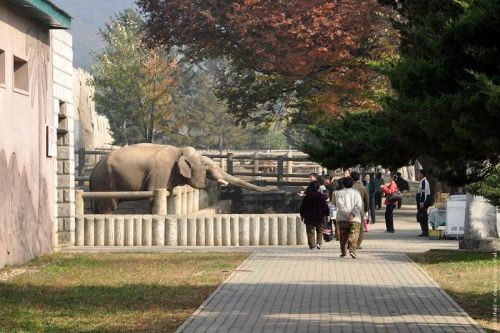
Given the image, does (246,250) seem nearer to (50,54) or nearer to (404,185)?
(50,54)

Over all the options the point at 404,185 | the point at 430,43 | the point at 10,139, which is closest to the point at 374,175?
the point at 404,185

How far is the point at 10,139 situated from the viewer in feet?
75.8

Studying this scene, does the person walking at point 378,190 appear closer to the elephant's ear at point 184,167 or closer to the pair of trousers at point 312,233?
the elephant's ear at point 184,167

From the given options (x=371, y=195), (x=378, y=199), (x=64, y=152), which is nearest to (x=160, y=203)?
(x=64, y=152)

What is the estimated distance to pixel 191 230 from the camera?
29.4 metres

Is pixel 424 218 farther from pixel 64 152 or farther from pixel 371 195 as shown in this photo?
pixel 64 152

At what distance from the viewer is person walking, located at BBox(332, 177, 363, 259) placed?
24.6m

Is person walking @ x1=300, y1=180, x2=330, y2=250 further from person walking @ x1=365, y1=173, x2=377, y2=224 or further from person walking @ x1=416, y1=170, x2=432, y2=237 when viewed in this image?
person walking @ x1=365, y1=173, x2=377, y2=224

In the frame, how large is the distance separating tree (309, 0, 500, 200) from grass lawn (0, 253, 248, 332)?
3.14 meters

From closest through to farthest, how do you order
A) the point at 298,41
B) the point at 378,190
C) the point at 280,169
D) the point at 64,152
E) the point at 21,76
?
the point at 21,76 < the point at 64,152 < the point at 298,41 < the point at 378,190 < the point at 280,169

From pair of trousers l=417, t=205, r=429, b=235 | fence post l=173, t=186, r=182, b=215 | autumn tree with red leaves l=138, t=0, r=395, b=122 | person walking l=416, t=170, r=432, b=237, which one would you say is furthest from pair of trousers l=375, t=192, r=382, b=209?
fence post l=173, t=186, r=182, b=215

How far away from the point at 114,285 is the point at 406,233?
1607cm

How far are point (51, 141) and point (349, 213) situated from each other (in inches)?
237

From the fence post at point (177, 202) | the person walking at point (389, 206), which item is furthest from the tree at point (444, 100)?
the person walking at point (389, 206)
